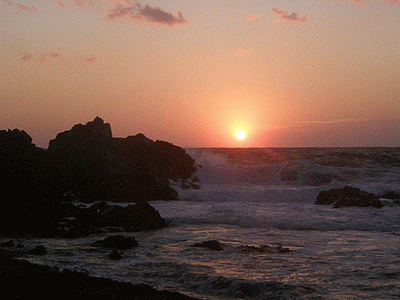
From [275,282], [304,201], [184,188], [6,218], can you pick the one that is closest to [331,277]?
[275,282]

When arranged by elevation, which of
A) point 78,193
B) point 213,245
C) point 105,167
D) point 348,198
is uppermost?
point 105,167

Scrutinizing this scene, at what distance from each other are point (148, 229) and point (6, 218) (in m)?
5.32

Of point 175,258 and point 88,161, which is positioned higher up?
point 88,161

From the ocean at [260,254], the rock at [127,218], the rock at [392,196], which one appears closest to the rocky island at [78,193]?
the rock at [127,218]

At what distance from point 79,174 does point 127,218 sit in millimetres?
10765

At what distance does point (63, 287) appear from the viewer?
8.17 metres

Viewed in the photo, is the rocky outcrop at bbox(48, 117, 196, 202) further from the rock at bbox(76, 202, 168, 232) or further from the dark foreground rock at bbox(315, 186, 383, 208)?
the dark foreground rock at bbox(315, 186, 383, 208)

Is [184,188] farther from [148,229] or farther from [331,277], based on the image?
[331,277]

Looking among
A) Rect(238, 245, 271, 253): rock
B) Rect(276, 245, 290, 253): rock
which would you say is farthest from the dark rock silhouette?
Rect(276, 245, 290, 253): rock

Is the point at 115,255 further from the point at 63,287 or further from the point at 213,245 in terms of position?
the point at 63,287

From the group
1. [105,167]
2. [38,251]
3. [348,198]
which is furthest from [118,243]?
[105,167]

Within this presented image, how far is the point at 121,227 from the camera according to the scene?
1697 centimetres

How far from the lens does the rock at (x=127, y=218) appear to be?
17.1 m

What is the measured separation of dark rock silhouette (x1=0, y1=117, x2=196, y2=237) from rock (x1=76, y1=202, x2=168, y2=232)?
0.04 m
